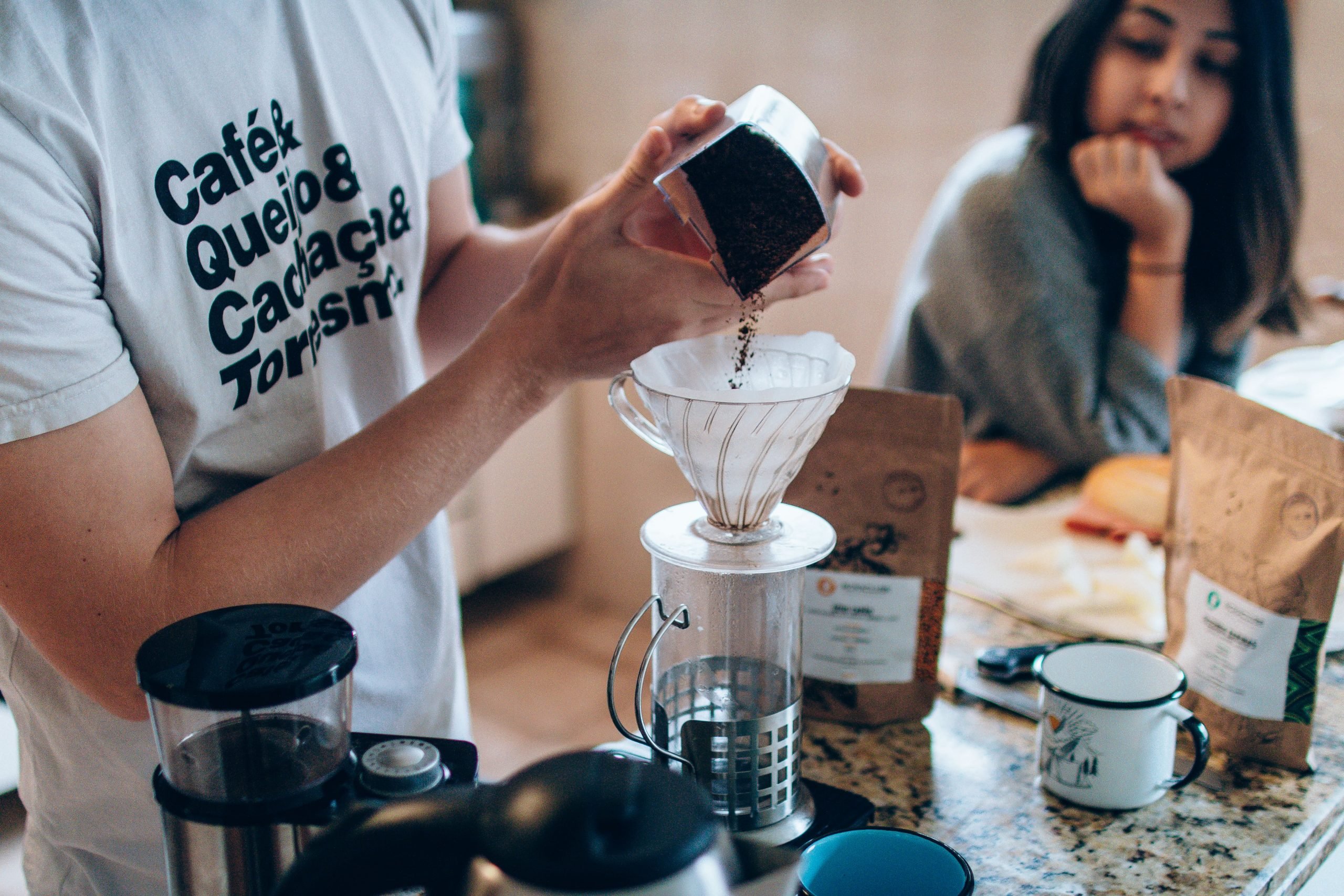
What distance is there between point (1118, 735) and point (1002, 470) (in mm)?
835

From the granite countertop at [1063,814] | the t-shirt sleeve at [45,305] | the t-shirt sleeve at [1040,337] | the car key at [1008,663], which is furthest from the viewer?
the t-shirt sleeve at [1040,337]

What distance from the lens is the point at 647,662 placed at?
702 millimetres

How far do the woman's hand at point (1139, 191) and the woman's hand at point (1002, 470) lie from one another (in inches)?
14.7

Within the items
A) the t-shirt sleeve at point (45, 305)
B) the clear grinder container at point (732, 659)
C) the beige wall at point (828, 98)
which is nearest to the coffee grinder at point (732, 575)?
the clear grinder container at point (732, 659)

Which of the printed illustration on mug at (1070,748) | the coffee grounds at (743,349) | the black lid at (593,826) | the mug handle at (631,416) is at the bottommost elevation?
the printed illustration on mug at (1070,748)

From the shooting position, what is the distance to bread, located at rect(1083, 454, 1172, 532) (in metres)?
1.34

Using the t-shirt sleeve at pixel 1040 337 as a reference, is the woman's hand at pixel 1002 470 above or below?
below

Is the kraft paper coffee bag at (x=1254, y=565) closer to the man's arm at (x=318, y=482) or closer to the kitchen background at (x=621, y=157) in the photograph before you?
the man's arm at (x=318, y=482)

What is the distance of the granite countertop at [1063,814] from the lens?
0.75 meters

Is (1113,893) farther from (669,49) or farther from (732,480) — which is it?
(669,49)

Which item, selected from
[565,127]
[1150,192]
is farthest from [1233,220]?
[565,127]

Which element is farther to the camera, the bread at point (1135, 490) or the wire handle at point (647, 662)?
the bread at point (1135, 490)

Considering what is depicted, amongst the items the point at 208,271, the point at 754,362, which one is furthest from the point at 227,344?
the point at 754,362

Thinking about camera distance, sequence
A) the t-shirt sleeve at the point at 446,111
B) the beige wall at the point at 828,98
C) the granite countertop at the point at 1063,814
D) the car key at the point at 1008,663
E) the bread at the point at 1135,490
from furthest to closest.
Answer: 1. the beige wall at the point at 828,98
2. the bread at the point at 1135,490
3. the t-shirt sleeve at the point at 446,111
4. the car key at the point at 1008,663
5. the granite countertop at the point at 1063,814
